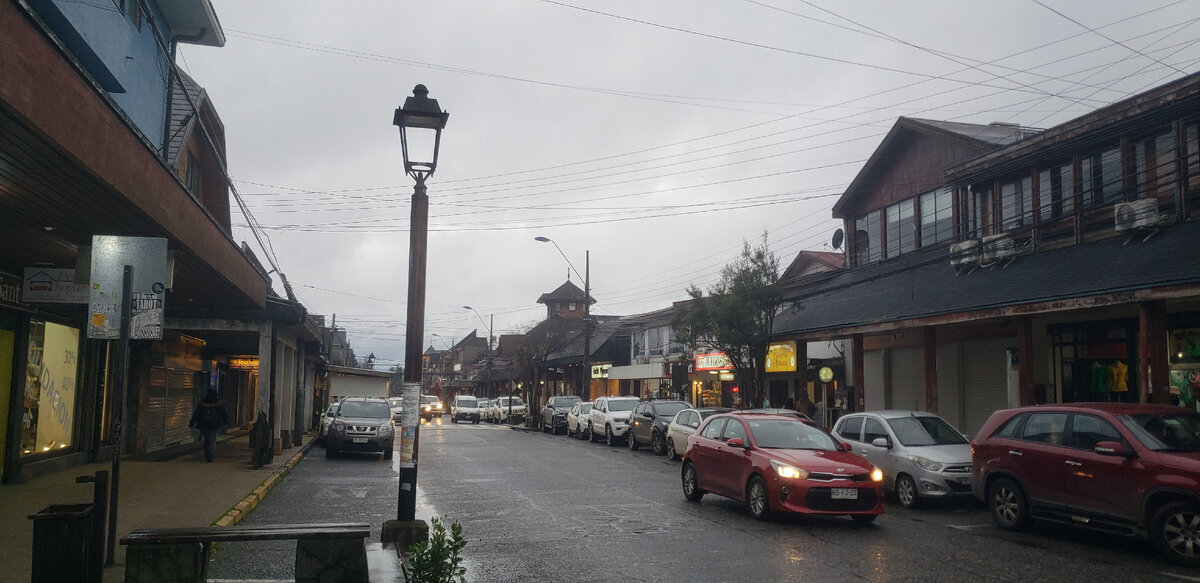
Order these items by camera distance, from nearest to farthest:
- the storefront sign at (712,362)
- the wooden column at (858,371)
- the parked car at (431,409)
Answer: the wooden column at (858,371) < the storefront sign at (712,362) < the parked car at (431,409)

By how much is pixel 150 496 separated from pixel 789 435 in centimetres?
957

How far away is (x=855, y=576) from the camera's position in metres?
8.47

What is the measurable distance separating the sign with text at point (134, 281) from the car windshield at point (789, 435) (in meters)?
8.11

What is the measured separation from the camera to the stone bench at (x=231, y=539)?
23.2 ft

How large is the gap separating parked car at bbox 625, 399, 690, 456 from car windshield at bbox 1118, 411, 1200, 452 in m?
16.5

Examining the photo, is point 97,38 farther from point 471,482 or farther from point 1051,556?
point 1051,556

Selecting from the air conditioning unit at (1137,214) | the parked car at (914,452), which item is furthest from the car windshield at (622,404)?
the air conditioning unit at (1137,214)

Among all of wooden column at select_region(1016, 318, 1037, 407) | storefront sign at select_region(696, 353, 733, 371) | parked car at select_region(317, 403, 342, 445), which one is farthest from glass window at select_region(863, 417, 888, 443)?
storefront sign at select_region(696, 353, 733, 371)

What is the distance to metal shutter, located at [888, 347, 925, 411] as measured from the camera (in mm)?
24750

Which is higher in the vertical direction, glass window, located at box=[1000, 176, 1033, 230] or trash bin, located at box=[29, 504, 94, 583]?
glass window, located at box=[1000, 176, 1033, 230]

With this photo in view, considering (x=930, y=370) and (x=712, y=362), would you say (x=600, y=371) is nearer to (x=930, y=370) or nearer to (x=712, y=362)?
(x=712, y=362)

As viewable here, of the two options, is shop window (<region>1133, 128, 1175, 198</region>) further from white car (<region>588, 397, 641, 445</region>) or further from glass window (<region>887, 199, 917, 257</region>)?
white car (<region>588, 397, 641, 445</region>)

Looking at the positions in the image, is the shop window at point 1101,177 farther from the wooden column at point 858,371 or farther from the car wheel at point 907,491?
the car wheel at point 907,491

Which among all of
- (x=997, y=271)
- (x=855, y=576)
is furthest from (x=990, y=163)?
(x=855, y=576)
